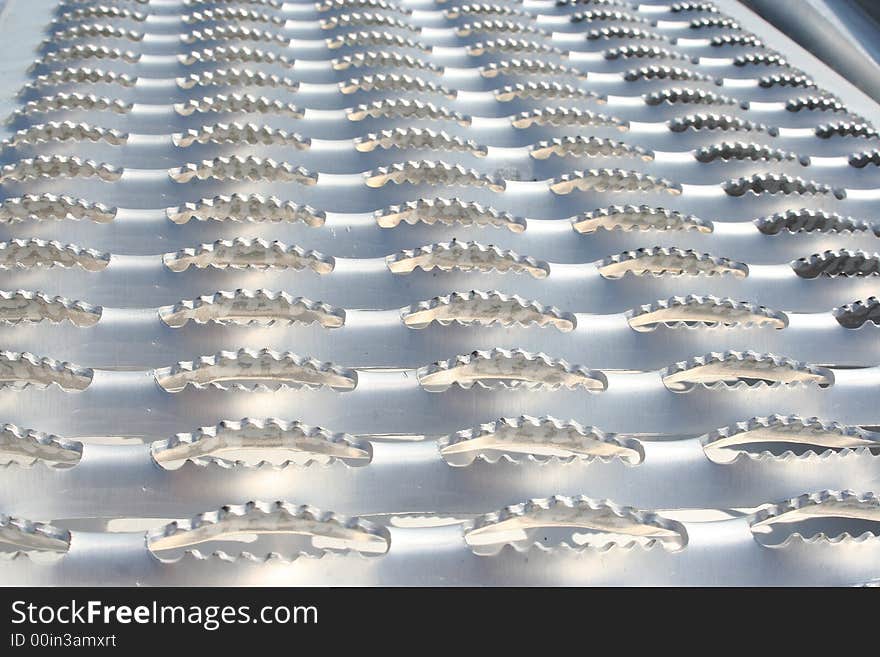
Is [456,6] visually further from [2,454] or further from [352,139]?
[2,454]

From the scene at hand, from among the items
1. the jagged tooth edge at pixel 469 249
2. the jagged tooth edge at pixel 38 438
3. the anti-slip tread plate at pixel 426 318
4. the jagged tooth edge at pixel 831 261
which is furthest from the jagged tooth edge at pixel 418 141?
the jagged tooth edge at pixel 38 438

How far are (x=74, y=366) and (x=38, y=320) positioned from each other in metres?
0.11

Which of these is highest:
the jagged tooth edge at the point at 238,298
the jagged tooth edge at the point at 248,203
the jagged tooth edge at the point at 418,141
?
the jagged tooth edge at the point at 418,141

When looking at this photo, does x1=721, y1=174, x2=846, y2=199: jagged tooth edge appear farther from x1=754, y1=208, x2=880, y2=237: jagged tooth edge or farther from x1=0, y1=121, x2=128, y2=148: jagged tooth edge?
x1=0, y1=121, x2=128, y2=148: jagged tooth edge

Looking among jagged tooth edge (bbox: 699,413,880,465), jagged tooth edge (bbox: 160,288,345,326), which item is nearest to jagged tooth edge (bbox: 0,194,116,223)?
jagged tooth edge (bbox: 160,288,345,326)

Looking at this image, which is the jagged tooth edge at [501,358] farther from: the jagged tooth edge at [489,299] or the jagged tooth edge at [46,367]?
the jagged tooth edge at [46,367]

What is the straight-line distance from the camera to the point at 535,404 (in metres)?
1.32

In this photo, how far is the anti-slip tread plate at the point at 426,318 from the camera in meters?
1.17

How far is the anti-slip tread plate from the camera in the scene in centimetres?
117

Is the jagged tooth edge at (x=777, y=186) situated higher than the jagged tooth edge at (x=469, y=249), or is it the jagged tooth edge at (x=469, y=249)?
the jagged tooth edge at (x=777, y=186)

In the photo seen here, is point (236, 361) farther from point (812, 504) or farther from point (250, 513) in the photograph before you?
point (812, 504)

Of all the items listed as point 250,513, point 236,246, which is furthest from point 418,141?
point 250,513

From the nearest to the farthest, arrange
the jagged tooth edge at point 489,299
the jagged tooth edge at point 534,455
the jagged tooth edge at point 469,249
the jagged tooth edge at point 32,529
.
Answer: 1. the jagged tooth edge at point 32,529
2. the jagged tooth edge at point 534,455
3. the jagged tooth edge at point 489,299
4. the jagged tooth edge at point 469,249
